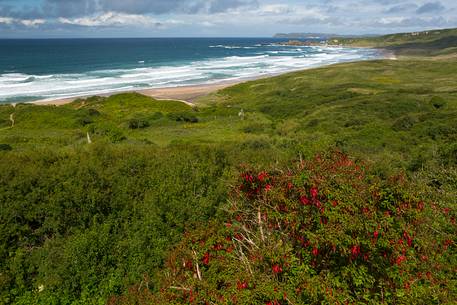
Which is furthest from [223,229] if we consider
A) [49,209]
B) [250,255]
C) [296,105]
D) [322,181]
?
[296,105]

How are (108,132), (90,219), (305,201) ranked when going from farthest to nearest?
(108,132)
(90,219)
(305,201)

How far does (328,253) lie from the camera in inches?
188

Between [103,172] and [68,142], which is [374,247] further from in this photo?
[68,142]

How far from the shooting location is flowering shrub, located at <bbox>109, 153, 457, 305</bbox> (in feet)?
14.8

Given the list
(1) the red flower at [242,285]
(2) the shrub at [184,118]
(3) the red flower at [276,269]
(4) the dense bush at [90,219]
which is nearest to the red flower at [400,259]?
(3) the red flower at [276,269]

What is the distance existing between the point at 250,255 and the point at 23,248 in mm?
5966

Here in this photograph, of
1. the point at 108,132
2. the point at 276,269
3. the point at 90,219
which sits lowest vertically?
the point at 108,132

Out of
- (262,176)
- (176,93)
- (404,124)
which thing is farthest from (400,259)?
(176,93)

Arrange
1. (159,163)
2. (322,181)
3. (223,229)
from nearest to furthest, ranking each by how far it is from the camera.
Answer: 1. (322,181)
2. (223,229)
3. (159,163)

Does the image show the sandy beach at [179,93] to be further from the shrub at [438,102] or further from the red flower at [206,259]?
the red flower at [206,259]

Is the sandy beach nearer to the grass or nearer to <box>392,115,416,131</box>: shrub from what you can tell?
the grass

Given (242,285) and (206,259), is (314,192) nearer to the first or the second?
(242,285)

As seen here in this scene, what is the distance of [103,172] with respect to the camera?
10.3m

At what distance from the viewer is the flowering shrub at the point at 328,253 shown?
451cm
